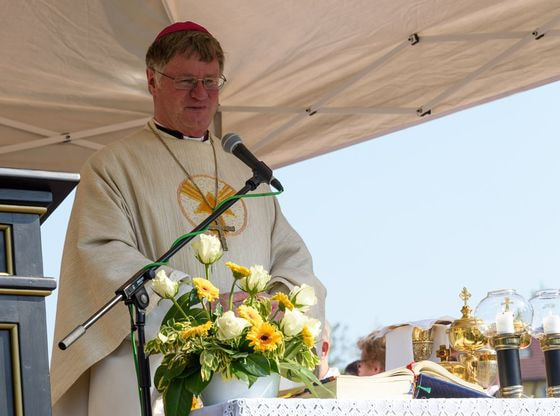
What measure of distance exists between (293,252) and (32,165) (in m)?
2.80

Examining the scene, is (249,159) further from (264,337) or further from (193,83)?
(193,83)

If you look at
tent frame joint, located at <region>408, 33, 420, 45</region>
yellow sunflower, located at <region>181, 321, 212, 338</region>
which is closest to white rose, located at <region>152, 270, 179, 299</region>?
yellow sunflower, located at <region>181, 321, 212, 338</region>

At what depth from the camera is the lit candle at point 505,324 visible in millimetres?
3518

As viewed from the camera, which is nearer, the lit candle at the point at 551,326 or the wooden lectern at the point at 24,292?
the wooden lectern at the point at 24,292

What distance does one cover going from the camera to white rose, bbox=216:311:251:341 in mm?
3037

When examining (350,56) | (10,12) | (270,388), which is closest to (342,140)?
(350,56)

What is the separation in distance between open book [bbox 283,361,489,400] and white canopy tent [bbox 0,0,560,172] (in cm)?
309

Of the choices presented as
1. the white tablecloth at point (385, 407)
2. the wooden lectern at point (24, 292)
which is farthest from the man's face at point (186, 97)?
the wooden lectern at point (24, 292)

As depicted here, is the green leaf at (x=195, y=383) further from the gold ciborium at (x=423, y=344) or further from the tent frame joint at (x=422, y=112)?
the tent frame joint at (x=422, y=112)

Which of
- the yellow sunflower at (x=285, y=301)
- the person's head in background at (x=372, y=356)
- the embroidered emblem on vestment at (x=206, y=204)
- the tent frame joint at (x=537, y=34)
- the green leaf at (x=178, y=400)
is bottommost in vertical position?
the green leaf at (x=178, y=400)

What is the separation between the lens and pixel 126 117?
23.4ft

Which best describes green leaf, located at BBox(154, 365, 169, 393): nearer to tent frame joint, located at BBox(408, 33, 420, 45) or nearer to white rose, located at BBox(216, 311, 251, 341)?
white rose, located at BBox(216, 311, 251, 341)

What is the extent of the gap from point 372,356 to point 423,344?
173 centimetres

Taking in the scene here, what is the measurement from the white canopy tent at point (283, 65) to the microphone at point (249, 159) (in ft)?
9.08
